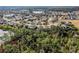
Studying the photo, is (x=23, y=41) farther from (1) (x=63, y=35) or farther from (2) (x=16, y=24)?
(1) (x=63, y=35)
